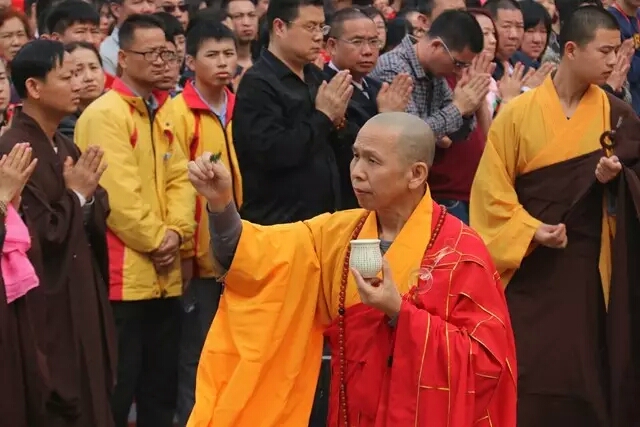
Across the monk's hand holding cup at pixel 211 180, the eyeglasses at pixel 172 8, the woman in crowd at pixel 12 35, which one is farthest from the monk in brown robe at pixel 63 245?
the eyeglasses at pixel 172 8

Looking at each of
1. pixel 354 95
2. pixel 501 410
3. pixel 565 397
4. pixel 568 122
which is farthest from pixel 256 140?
pixel 501 410

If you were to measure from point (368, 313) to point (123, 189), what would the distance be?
2.47 meters

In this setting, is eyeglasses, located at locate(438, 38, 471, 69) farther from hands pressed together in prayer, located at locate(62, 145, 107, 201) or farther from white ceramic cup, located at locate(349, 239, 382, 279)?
white ceramic cup, located at locate(349, 239, 382, 279)

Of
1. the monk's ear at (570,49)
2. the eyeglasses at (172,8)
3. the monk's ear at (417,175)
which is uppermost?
the eyeglasses at (172,8)

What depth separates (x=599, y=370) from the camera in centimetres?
679

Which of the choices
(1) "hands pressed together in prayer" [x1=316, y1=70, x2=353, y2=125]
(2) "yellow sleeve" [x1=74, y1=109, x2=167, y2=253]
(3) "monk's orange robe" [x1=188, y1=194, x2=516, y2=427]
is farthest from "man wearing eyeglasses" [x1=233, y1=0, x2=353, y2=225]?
(3) "monk's orange robe" [x1=188, y1=194, x2=516, y2=427]

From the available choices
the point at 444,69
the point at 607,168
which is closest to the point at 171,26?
the point at 444,69

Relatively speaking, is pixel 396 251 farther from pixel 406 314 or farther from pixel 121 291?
pixel 121 291

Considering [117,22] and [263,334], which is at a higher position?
[117,22]

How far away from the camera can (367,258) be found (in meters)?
4.18

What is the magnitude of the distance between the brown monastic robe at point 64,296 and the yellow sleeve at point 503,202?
1.89 metres

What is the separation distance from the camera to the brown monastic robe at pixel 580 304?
665 centimetres

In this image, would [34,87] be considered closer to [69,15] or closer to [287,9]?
[287,9]

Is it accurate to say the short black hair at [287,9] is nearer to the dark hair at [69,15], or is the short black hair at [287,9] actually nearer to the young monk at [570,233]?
the young monk at [570,233]
